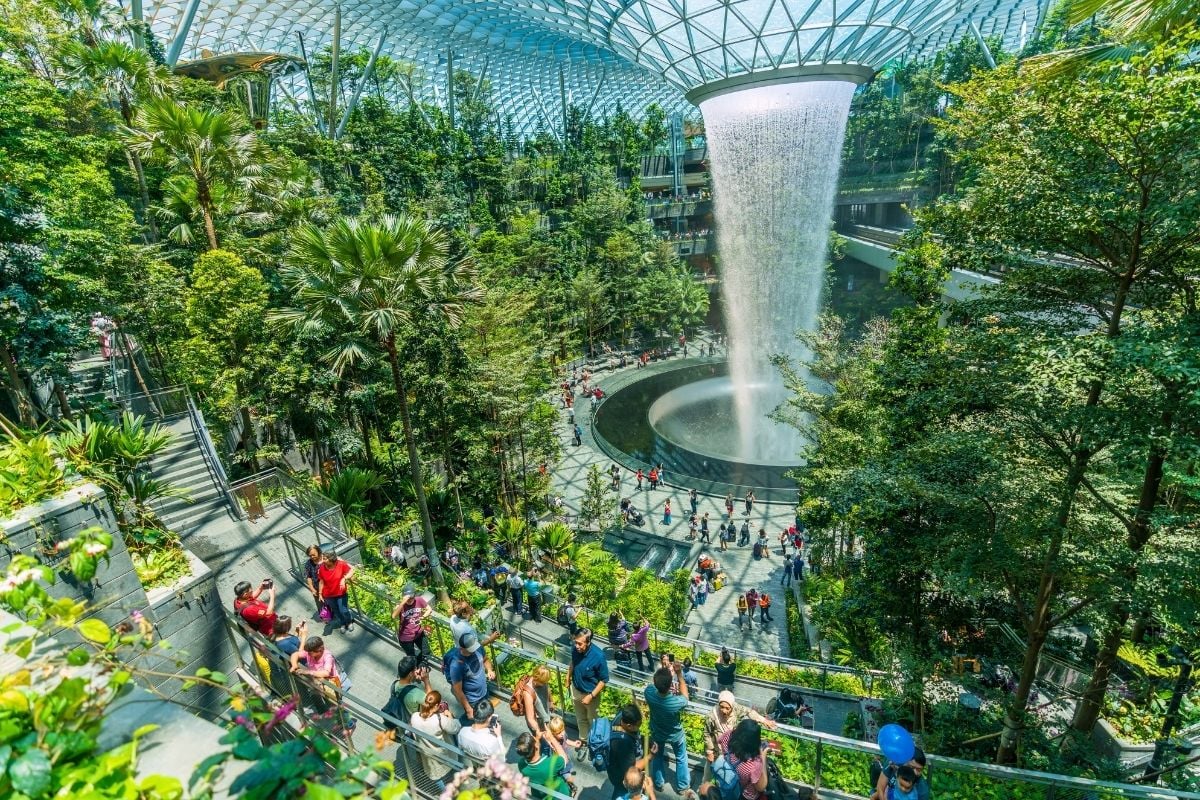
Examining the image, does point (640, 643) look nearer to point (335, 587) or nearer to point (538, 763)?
point (335, 587)

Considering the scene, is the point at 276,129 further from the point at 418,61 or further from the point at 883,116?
the point at 883,116

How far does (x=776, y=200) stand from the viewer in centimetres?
3706

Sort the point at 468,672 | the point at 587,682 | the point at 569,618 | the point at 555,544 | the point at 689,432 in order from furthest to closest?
the point at 689,432 → the point at 555,544 → the point at 569,618 → the point at 587,682 → the point at 468,672

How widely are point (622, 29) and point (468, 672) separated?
40.3 metres

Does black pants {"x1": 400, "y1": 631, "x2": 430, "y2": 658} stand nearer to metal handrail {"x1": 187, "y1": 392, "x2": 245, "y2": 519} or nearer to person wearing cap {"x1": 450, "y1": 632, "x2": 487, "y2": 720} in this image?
person wearing cap {"x1": 450, "y1": 632, "x2": 487, "y2": 720}

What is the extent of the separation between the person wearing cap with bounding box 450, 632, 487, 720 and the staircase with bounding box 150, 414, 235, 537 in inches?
306

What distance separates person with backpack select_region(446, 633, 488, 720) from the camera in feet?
17.6

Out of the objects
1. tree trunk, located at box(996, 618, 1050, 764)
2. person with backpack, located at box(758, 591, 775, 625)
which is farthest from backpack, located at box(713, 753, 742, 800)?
person with backpack, located at box(758, 591, 775, 625)

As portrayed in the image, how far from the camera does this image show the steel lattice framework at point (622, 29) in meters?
32.9

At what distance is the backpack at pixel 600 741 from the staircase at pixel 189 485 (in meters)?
9.07

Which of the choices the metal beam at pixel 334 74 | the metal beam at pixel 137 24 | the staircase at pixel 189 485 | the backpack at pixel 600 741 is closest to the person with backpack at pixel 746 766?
the backpack at pixel 600 741

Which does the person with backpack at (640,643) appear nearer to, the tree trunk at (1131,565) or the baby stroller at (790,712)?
the baby stroller at (790,712)

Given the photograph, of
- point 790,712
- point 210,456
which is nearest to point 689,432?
point 790,712

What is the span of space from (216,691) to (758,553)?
15365mm
